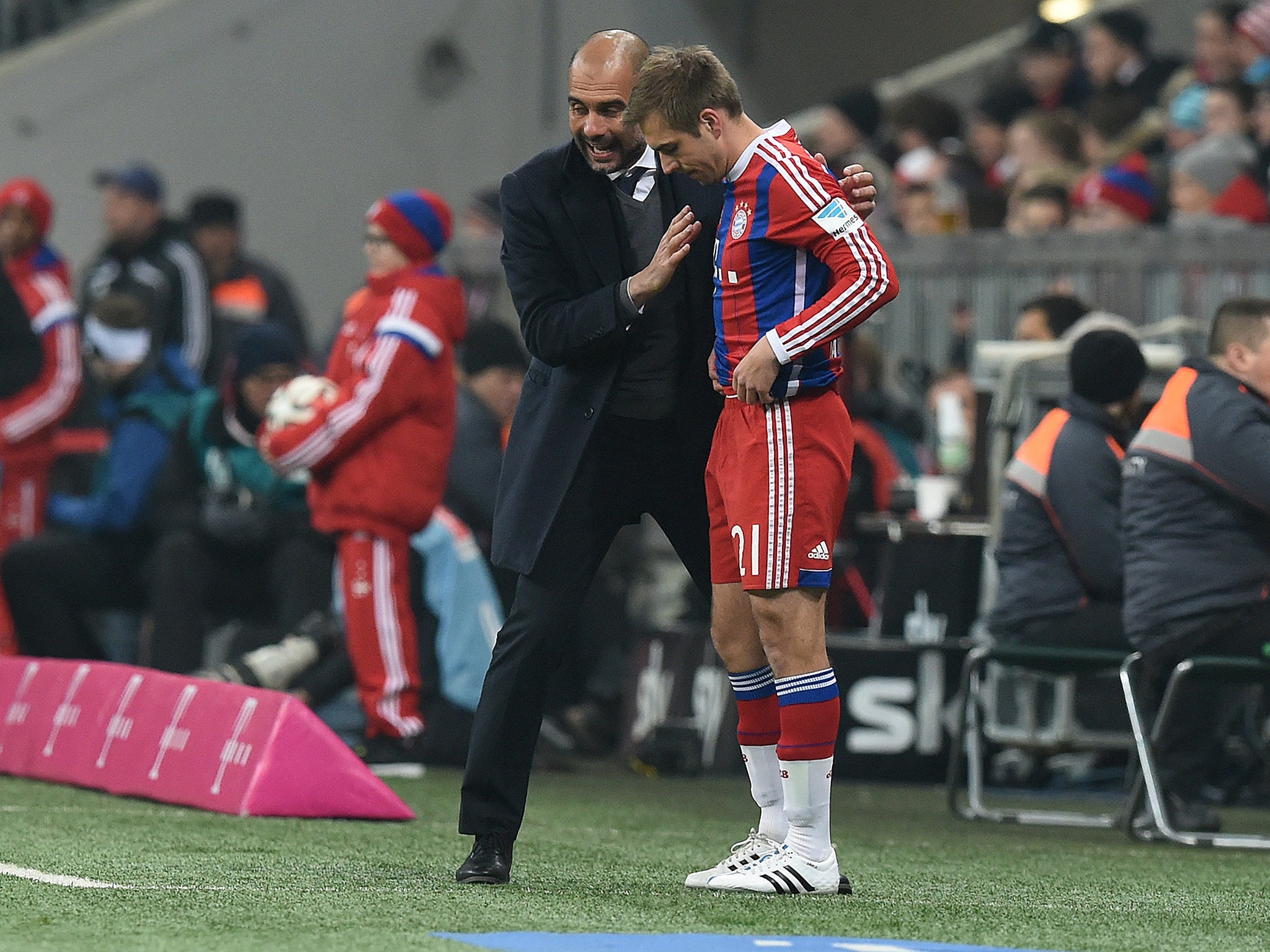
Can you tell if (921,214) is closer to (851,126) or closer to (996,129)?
(851,126)

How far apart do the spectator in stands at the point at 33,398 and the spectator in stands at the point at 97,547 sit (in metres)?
0.13

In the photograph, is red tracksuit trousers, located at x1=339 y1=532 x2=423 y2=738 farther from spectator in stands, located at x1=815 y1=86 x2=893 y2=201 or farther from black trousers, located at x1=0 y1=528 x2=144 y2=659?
spectator in stands, located at x1=815 y1=86 x2=893 y2=201

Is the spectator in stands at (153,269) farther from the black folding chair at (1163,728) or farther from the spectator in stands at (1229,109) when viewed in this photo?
the black folding chair at (1163,728)

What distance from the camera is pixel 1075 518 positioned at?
25.8 feet

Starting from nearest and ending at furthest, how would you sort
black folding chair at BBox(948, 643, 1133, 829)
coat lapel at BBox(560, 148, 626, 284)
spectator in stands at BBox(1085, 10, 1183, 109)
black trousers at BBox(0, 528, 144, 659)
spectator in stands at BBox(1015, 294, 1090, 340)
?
coat lapel at BBox(560, 148, 626, 284) < black folding chair at BBox(948, 643, 1133, 829) < spectator in stands at BBox(1015, 294, 1090, 340) < black trousers at BBox(0, 528, 144, 659) < spectator in stands at BBox(1085, 10, 1183, 109)

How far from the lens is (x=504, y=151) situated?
664 inches

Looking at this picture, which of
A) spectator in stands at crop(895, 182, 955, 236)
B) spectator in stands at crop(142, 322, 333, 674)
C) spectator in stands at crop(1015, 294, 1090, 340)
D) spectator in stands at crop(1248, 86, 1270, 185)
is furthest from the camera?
spectator in stands at crop(895, 182, 955, 236)

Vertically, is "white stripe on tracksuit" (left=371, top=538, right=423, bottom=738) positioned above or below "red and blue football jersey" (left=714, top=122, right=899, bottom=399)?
below

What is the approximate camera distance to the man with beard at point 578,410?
5230 mm

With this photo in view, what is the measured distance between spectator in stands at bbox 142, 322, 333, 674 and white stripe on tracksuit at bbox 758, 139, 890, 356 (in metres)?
4.81

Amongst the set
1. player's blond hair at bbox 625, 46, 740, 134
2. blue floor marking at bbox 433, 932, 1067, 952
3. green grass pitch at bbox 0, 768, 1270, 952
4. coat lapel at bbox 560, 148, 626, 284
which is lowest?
green grass pitch at bbox 0, 768, 1270, 952

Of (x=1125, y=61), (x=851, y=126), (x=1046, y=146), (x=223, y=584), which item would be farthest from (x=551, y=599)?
(x=1125, y=61)

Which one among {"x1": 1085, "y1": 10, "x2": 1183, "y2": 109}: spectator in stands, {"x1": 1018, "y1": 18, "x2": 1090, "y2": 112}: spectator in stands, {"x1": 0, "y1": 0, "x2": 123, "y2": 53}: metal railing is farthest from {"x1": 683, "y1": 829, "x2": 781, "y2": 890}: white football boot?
{"x1": 0, "y1": 0, "x2": 123, "y2": 53}: metal railing

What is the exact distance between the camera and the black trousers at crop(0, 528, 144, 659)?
9.84m
